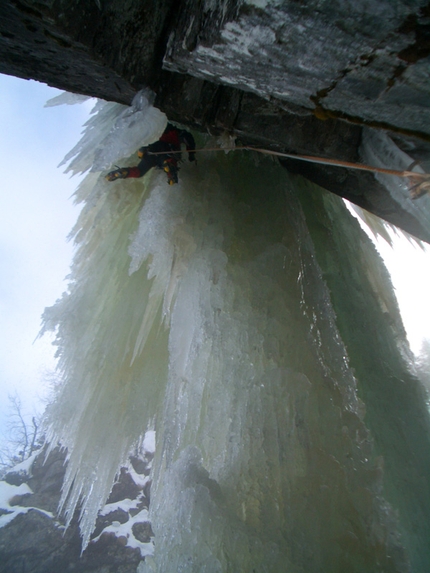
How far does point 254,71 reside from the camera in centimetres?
102

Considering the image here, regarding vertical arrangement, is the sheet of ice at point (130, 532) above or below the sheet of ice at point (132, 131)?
below

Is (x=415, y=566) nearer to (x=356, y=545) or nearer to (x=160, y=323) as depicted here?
(x=356, y=545)

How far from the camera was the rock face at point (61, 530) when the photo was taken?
768 centimetres

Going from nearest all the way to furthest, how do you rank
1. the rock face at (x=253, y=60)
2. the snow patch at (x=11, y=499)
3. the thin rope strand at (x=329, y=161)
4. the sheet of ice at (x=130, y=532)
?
the rock face at (x=253, y=60), the thin rope strand at (x=329, y=161), the sheet of ice at (x=130, y=532), the snow patch at (x=11, y=499)

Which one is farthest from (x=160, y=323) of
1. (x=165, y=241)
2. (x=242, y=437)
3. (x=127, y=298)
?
(x=242, y=437)

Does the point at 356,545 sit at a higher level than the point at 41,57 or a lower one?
lower

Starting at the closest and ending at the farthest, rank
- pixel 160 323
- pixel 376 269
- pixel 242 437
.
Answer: pixel 242 437
pixel 376 269
pixel 160 323

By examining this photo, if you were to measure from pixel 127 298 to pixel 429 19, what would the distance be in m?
2.42

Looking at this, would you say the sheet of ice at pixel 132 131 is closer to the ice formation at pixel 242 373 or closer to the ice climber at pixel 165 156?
the ice formation at pixel 242 373

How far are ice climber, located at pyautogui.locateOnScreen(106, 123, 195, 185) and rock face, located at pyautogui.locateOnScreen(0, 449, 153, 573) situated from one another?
797 cm

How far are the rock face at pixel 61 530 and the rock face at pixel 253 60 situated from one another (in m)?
8.76

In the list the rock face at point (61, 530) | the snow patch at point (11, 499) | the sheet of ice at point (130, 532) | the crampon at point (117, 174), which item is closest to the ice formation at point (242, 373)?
the crampon at point (117, 174)

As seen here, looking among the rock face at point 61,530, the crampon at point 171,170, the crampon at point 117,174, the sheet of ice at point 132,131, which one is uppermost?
the crampon at point 117,174

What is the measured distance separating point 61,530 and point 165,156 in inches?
412
